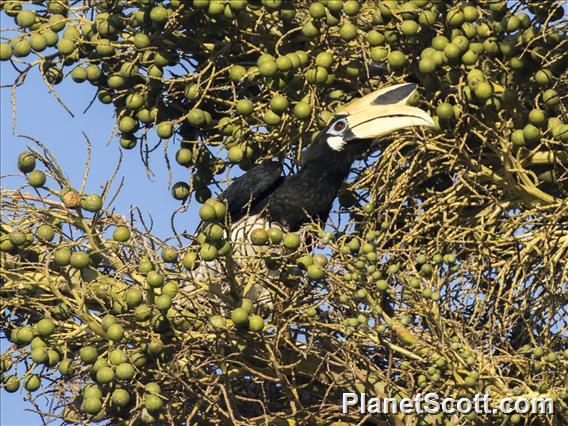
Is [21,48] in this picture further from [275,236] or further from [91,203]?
[275,236]

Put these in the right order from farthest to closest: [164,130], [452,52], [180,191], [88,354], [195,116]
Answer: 1. [180,191]
2. [164,130]
3. [195,116]
4. [452,52]
5. [88,354]

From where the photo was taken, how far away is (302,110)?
569 cm

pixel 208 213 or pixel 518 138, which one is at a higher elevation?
pixel 518 138

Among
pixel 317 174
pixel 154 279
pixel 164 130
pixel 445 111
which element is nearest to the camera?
pixel 154 279

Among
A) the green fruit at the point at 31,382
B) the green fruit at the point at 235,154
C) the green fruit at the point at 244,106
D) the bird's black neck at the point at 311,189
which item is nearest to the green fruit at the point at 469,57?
the green fruit at the point at 244,106

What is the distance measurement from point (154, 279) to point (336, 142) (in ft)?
4.80

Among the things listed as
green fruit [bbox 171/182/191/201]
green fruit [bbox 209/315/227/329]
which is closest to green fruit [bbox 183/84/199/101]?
green fruit [bbox 171/182/191/201]

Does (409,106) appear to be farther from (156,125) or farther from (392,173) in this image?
(156,125)

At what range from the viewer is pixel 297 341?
544cm

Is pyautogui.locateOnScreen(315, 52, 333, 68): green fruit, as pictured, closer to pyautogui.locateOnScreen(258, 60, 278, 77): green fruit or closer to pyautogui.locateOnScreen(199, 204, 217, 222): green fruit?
pyautogui.locateOnScreen(258, 60, 278, 77): green fruit

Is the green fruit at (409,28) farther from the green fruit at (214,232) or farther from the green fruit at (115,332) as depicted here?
the green fruit at (115,332)

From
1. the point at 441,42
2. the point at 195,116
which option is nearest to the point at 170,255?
the point at 195,116

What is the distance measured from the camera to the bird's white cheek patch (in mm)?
6231

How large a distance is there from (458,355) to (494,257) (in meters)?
0.69
